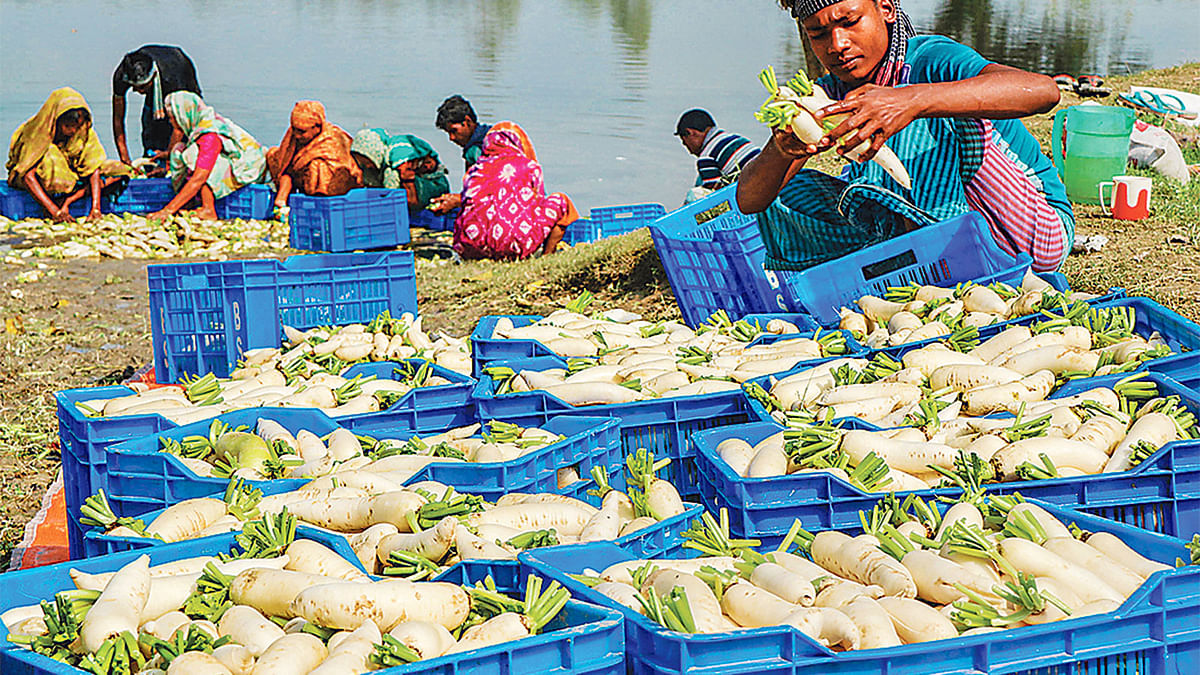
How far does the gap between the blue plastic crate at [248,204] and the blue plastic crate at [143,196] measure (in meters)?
0.59

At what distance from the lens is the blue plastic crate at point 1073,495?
2365mm

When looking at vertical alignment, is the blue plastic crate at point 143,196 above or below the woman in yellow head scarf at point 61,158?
below

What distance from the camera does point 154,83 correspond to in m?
11.0

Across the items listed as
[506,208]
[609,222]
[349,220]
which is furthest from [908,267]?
[349,220]

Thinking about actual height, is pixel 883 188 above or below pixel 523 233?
above

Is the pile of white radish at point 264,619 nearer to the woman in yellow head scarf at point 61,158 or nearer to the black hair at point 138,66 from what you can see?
the woman in yellow head scarf at point 61,158

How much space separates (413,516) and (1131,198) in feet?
18.6

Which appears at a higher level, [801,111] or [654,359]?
[801,111]

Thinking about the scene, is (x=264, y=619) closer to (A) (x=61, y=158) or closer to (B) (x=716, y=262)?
(B) (x=716, y=262)

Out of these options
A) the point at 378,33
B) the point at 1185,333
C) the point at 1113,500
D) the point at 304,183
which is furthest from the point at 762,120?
the point at 378,33

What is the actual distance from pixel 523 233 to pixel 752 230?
4064 millimetres

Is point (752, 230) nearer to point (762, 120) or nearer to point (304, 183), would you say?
point (762, 120)

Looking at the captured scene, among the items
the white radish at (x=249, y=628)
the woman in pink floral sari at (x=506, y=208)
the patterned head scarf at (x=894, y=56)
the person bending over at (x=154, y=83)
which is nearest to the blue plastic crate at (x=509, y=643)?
the white radish at (x=249, y=628)

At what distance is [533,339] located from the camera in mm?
3748
